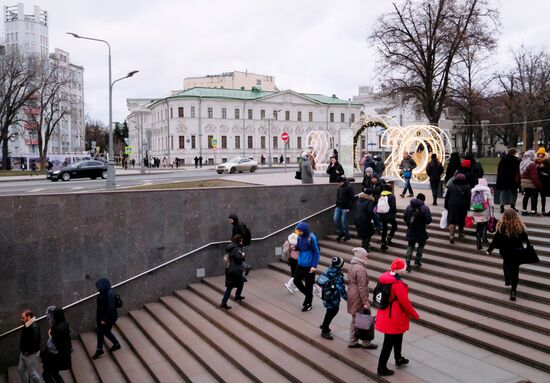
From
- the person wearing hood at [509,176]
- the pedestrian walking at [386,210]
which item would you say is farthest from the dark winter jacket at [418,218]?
the person wearing hood at [509,176]

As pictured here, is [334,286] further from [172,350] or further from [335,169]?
[335,169]

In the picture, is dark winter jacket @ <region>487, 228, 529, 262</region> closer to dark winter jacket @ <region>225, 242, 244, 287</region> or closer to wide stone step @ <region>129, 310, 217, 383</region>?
dark winter jacket @ <region>225, 242, 244, 287</region>

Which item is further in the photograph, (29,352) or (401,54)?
(401,54)

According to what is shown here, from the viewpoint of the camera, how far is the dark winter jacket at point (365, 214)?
11688 mm

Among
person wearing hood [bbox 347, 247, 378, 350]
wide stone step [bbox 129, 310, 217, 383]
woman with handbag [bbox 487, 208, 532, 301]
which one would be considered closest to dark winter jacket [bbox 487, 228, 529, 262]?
woman with handbag [bbox 487, 208, 532, 301]

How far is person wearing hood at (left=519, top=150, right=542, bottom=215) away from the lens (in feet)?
39.9

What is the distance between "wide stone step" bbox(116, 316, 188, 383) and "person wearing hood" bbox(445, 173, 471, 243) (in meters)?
6.93

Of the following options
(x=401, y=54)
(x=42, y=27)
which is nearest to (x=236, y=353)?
(x=401, y=54)

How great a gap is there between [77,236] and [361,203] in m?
7.16

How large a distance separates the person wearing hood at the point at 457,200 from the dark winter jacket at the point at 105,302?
774 centimetres

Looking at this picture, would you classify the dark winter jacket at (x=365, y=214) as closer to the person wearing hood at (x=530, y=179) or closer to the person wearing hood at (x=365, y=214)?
the person wearing hood at (x=365, y=214)

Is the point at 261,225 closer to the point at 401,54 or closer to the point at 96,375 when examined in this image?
the point at 96,375

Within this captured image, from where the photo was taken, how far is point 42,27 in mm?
117188

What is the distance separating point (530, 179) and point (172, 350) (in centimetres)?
975
